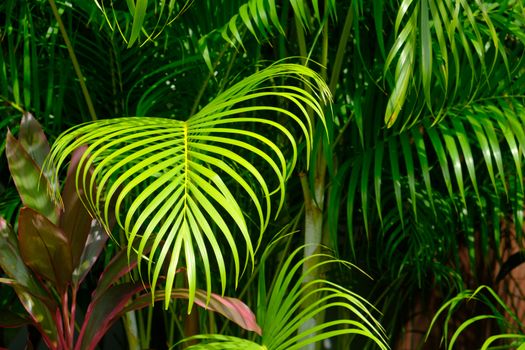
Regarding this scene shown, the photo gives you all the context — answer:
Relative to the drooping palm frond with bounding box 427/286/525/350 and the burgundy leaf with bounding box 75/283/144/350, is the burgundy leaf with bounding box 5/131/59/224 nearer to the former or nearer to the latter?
the burgundy leaf with bounding box 75/283/144/350

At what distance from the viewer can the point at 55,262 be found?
1.25m

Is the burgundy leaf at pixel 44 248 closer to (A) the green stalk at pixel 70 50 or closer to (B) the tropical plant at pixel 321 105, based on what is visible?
(B) the tropical plant at pixel 321 105

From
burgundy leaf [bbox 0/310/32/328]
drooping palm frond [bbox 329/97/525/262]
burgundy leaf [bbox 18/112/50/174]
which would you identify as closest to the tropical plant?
drooping palm frond [bbox 329/97/525/262]

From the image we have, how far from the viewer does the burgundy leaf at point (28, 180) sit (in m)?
1.25

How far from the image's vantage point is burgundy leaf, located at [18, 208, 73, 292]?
120 cm

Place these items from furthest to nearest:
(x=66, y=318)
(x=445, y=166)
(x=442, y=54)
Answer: (x=445, y=166) < (x=66, y=318) < (x=442, y=54)

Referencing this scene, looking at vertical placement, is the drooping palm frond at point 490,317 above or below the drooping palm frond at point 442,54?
below

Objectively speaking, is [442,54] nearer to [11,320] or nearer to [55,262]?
[55,262]

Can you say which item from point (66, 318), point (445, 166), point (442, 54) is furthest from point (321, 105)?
point (66, 318)

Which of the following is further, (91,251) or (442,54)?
(91,251)

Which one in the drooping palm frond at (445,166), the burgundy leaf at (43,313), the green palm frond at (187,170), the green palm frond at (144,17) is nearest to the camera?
the green palm frond at (187,170)

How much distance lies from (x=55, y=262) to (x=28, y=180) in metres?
0.13

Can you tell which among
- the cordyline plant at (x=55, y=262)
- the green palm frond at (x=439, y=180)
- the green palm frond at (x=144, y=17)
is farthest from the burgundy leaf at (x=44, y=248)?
the green palm frond at (x=439, y=180)

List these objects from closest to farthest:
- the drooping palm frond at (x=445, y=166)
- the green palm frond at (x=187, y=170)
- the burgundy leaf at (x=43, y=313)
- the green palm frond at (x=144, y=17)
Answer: the green palm frond at (x=187, y=170) → the green palm frond at (x=144, y=17) → the burgundy leaf at (x=43, y=313) → the drooping palm frond at (x=445, y=166)
